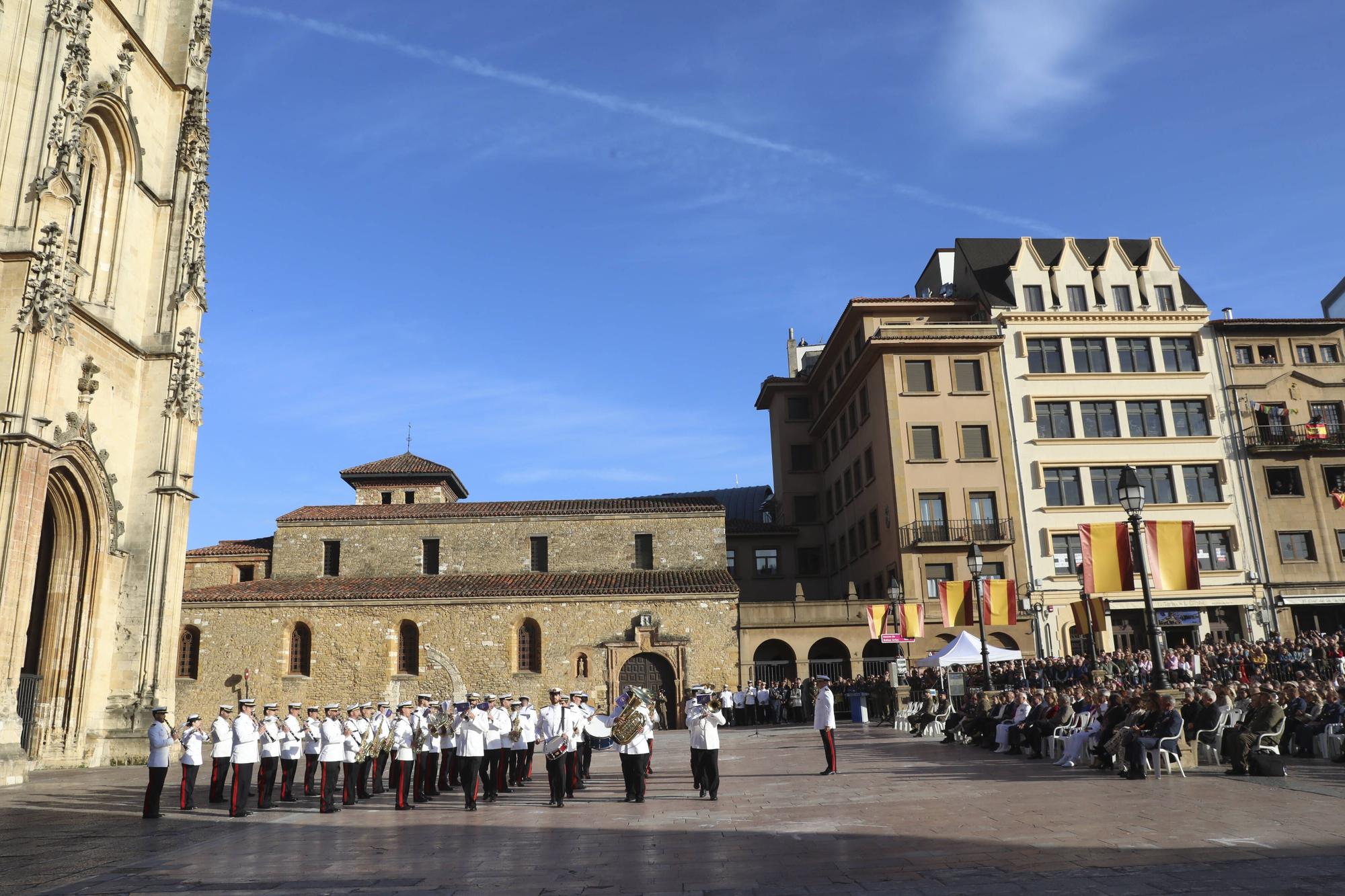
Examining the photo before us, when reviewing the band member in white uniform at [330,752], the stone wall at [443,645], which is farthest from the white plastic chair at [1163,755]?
the stone wall at [443,645]

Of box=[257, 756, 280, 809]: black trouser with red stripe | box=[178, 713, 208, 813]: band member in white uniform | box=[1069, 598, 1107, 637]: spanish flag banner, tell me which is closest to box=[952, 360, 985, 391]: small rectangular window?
box=[1069, 598, 1107, 637]: spanish flag banner

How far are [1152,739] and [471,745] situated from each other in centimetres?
1054

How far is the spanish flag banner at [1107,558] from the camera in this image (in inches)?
795

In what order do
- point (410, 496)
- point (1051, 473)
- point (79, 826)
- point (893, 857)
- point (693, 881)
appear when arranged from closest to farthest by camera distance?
point (693, 881) → point (893, 857) → point (79, 826) → point (1051, 473) → point (410, 496)

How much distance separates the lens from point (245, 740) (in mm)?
14625

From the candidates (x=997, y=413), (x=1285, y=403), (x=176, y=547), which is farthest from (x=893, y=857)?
(x=1285, y=403)

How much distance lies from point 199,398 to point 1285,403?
45.4 metres

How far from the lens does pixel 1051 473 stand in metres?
42.1

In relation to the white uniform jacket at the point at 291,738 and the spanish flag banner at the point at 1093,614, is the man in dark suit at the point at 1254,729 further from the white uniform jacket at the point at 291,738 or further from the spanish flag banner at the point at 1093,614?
the white uniform jacket at the point at 291,738

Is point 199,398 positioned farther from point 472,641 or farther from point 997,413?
point 997,413

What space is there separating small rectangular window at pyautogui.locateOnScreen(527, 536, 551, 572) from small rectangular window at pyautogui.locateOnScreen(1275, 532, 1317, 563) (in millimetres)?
32592

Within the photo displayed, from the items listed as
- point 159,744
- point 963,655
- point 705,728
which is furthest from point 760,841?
point 963,655

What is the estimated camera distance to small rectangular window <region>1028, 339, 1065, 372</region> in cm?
4362

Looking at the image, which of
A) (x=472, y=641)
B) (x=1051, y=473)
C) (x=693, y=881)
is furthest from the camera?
(x=1051, y=473)
